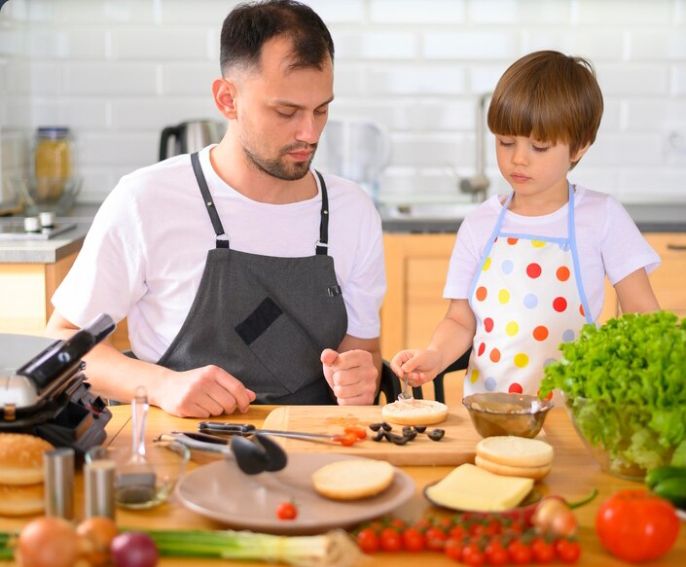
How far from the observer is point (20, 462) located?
1579 mm

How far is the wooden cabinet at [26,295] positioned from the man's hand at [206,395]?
1.41 metres

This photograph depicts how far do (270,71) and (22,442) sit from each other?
1.07 meters

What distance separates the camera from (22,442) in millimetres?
1601

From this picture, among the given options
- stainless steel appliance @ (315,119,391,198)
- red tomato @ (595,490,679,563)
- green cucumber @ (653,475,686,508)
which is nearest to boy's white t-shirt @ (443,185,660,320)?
green cucumber @ (653,475,686,508)

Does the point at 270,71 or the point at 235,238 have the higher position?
the point at 270,71

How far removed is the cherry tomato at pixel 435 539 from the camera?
1408mm

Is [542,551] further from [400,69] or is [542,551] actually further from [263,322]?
[400,69]

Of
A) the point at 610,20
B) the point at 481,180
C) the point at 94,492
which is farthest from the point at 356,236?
the point at 610,20

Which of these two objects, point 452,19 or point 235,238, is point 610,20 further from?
point 235,238

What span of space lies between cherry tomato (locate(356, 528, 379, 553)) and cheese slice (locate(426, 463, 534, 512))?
151 mm

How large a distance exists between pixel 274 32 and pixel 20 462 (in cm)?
117

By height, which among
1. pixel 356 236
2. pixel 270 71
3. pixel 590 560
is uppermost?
pixel 270 71

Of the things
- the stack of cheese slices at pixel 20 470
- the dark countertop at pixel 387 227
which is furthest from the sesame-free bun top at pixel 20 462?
the dark countertop at pixel 387 227

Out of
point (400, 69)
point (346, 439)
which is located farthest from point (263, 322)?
point (400, 69)
